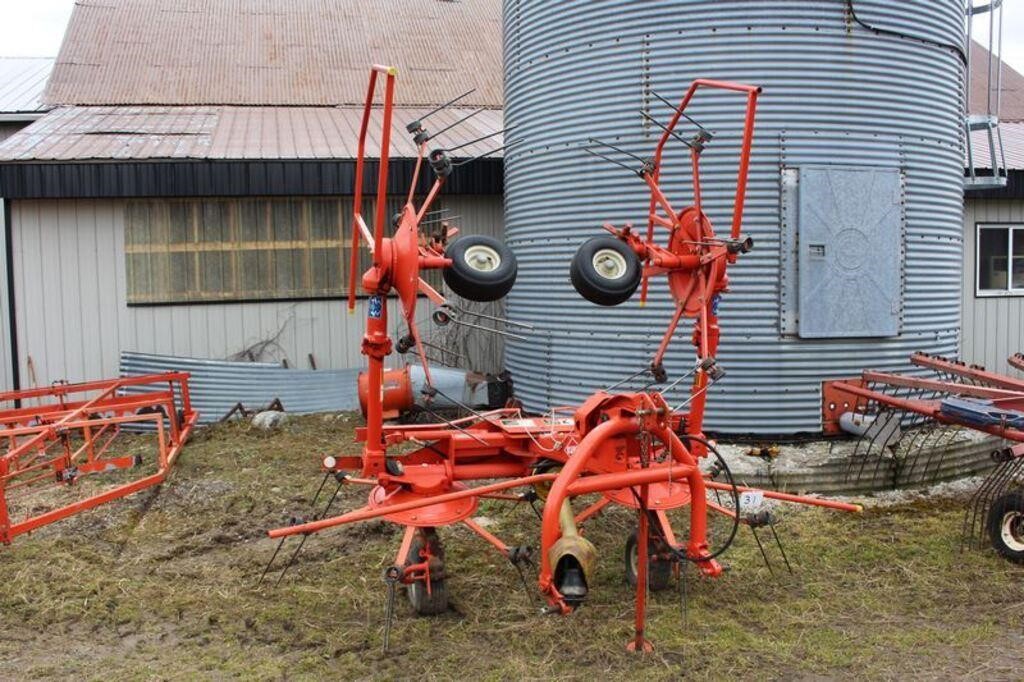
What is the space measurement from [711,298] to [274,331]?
754 centimetres

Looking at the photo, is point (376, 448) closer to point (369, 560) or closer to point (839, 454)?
point (369, 560)

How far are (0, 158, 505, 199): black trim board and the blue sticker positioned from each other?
21.8 feet

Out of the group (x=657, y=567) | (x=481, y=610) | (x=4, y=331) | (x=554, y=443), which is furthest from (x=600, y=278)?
(x=4, y=331)

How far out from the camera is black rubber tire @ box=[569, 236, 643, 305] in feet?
18.2

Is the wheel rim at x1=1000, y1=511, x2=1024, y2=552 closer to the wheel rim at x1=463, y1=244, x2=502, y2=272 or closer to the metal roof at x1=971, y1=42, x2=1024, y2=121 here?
the wheel rim at x1=463, y1=244, x2=502, y2=272

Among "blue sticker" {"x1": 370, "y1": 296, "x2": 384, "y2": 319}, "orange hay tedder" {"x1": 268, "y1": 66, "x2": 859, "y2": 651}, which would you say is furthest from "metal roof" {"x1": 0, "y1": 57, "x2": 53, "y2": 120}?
"blue sticker" {"x1": 370, "y1": 296, "x2": 384, "y2": 319}

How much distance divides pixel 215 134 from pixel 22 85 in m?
5.71

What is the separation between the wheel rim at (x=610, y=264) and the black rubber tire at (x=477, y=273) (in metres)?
0.70

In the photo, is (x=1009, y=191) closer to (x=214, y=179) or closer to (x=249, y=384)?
(x=249, y=384)

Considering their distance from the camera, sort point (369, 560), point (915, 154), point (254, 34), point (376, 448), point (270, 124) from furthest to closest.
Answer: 1. point (254, 34)
2. point (270, 124)
3. point (915, 154)
4. point (369, 560)
5. point (376, 448)

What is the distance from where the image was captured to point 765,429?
8.61 meters

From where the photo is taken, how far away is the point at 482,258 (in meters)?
5.11

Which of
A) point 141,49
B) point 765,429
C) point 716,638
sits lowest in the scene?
point 716,638

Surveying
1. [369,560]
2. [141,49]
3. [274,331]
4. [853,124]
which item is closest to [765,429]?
[853,124]
